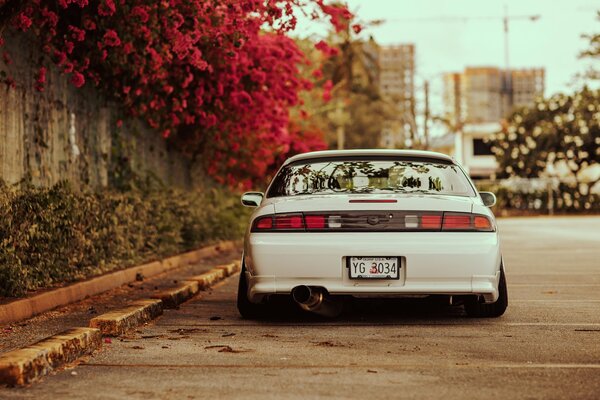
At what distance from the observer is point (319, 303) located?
29.5ft

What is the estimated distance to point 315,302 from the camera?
29.5 feet

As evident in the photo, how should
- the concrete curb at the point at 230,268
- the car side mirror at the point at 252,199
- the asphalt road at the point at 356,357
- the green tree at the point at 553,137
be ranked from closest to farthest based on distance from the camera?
the asphalt road at the point at 356,357 < the car side mirror at the point at 252,199 < the concrete curb at the point at 230,268 < the green tree at the point at 553,137

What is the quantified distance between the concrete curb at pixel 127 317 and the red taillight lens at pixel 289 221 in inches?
53.9

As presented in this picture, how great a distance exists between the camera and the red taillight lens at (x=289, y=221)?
8430mm

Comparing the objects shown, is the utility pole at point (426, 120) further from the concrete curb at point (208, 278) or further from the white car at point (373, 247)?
the white car at point (373, 247)

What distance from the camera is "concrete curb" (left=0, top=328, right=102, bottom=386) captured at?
5938 millimetres

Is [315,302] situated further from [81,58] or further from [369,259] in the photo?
[81,58]

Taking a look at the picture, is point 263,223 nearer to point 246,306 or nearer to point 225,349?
point 246,306

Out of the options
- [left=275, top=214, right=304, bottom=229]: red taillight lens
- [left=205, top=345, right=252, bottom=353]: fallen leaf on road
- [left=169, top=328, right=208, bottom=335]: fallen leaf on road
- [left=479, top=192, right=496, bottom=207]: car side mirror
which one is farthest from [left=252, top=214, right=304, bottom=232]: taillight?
[left=479, top=192, right=496, bottom=207]: car side mirror

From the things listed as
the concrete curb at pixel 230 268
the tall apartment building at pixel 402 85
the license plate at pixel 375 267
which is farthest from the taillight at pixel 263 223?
the tall apartment building at pixel 402 85

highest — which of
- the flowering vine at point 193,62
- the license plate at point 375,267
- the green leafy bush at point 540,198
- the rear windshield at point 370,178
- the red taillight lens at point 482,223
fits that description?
the flowering vine at point 193,62

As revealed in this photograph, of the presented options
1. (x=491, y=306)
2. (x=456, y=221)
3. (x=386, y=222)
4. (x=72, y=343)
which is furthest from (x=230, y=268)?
(x=72, y=343)

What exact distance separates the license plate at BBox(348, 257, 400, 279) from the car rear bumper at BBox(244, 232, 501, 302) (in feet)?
0.14

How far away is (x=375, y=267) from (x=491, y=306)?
4.39 feet
